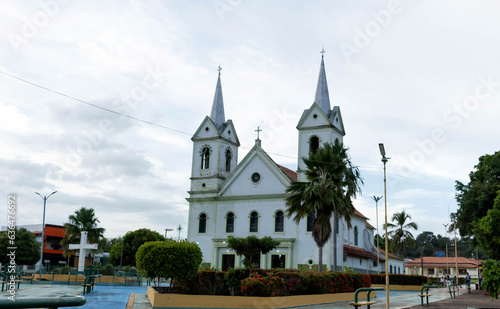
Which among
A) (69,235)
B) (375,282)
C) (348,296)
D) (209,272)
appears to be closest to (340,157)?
(348,296)

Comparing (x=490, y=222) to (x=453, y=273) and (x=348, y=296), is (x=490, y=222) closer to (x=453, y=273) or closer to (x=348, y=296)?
(x=348, y=296)

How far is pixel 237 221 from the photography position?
155 ft

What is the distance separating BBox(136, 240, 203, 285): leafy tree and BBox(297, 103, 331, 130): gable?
86.6ft

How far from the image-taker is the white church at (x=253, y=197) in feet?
145

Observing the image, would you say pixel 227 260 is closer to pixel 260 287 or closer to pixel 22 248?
pixel 260 287

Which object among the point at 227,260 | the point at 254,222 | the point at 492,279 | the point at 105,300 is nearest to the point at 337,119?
the point at 254,222

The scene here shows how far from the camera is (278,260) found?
44.7m

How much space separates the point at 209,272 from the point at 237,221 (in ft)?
77.1

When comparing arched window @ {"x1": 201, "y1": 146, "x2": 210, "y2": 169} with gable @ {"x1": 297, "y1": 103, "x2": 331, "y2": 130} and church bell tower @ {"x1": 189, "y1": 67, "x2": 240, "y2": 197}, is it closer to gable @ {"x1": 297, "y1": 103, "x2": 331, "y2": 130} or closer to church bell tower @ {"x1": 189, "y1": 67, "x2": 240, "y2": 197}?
church bell tower @ {"x1": 189, "y1": 67, "x2": 240, "y2": 197}

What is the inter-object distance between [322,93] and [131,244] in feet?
114

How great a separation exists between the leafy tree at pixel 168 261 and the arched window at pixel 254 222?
Result: 78.3ft

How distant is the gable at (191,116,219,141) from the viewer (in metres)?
51.2

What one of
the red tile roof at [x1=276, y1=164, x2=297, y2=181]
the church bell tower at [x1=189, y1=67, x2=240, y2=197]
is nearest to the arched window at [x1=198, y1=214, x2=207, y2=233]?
the church bell tower at [x1=189, y1=67, x2=240, y2=197]

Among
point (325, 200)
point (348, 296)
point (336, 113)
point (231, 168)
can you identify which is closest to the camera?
point (348, 296)
